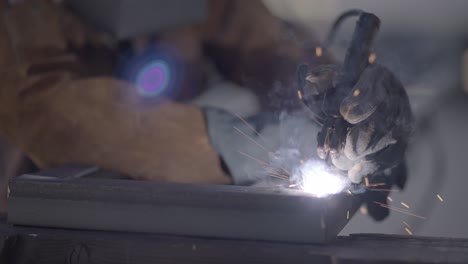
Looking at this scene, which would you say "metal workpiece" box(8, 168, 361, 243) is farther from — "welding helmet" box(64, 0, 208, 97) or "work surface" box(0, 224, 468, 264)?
"welding helmet" box(64, 0, 208, 97)

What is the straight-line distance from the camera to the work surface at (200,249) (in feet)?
2.67

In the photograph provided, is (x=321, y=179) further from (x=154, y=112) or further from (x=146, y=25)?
(x=146, y=25)

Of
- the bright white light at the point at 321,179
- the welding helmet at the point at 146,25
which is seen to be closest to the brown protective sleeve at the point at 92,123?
the welding helmet at the point at 146,25

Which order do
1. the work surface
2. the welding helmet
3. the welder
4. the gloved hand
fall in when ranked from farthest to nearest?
the welding helmet → the welder → the gloved hand → the work surface

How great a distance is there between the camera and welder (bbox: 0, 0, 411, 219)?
3.53ft

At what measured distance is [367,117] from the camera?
96cm

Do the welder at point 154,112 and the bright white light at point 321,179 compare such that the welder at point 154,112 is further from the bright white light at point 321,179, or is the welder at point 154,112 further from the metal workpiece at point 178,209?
the metal workpiece at point 178,209

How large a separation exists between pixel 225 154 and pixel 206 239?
0.42 meters

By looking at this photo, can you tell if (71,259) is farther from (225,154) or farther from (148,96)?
(148,96)

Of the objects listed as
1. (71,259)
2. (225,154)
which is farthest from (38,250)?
(225,154)

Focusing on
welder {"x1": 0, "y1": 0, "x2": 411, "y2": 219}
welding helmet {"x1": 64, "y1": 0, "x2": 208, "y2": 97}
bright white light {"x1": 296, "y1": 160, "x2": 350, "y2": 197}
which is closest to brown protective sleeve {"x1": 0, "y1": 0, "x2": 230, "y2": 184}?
welder {"x1": 0, "y1": 0, "x2": 411, "y2": 219}

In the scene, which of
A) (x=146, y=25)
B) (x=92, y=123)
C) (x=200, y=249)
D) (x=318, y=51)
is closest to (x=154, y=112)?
(x=92, y=123)

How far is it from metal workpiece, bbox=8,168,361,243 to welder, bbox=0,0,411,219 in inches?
6.0

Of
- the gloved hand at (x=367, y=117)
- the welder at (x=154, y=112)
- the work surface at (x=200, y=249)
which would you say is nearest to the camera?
the work surface at (x=200, y=249)
